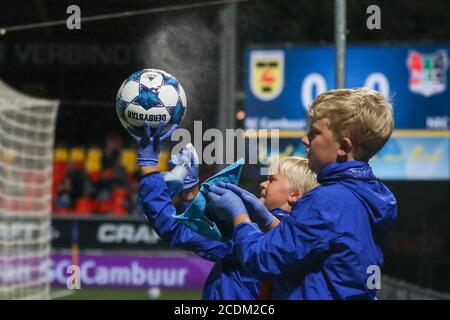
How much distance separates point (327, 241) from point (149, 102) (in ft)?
4.66

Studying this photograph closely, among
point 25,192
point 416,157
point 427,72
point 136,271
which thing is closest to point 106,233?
point 136,271

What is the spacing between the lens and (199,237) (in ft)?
14.2

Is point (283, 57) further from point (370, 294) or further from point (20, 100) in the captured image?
point (370, 294)

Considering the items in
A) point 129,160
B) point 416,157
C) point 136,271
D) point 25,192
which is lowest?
point 136,271

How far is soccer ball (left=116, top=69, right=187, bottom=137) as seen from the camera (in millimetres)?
4070

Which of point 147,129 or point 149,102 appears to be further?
point 149,102

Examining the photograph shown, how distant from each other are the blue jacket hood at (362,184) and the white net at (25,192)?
929 cm

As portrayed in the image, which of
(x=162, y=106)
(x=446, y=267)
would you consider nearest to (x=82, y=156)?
(x=446, y=267)

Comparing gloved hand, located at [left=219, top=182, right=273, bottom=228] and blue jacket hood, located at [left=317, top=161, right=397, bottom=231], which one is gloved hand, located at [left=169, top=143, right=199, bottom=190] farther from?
blue jacket hood, located at [left=317, top=161, right=397, bottom=231]

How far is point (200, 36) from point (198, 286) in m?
8.01

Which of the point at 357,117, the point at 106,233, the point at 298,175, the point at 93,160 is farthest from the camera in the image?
the point at 93,160

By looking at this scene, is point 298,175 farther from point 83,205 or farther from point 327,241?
point 83,205

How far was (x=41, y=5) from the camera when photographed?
24.7ft

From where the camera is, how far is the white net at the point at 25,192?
12508mm
